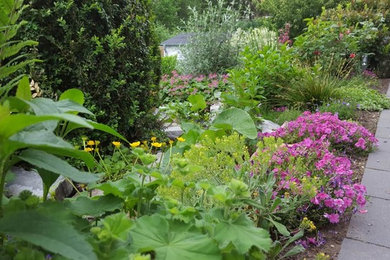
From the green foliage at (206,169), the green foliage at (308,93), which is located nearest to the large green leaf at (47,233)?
the green foliage at (206,169)

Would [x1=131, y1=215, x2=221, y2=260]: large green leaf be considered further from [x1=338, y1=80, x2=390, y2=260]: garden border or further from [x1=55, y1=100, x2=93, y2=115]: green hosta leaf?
[x1=338, y1=80, x2=390, y2=260]: garden border

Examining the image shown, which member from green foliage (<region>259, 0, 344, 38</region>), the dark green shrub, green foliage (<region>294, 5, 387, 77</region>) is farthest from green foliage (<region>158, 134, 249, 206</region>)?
green foliage (<region>259, 0, 344, 38</region>)

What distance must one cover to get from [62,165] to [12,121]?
0.55 feet

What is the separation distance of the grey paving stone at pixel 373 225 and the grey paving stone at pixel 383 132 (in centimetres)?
173

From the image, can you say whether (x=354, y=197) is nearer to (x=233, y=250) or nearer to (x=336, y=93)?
(x=233, y=250)

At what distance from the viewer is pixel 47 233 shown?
74cm

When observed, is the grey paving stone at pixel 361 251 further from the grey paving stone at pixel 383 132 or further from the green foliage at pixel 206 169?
the grey paving stone at pixel 383 132

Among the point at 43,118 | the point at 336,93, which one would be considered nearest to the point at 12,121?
the point at 43,118

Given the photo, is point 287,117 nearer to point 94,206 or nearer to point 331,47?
point 331,47

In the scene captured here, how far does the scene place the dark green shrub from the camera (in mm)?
2773

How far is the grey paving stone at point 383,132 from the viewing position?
4.14 metres

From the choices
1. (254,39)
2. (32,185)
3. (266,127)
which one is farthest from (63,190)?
(254,39)

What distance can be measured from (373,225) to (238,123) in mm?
1166

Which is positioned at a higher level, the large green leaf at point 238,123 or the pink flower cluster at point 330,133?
the large green leaf at point 238,123
